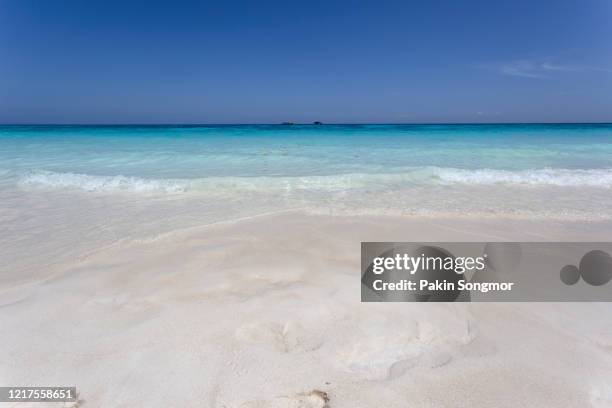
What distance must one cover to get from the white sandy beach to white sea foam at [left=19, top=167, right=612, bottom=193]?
388cm

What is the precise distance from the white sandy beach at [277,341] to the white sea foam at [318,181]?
3.88m

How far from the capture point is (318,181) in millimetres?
7648

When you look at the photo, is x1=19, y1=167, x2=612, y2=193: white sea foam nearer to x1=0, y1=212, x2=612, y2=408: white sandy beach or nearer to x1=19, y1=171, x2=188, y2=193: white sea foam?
x1=19, y1=171, x2=188, y2=193: white sea foam

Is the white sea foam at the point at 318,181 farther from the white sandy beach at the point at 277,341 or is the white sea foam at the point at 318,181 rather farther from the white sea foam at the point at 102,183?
the white sandy beach at the point at 277,341

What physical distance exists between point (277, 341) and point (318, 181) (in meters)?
5.84

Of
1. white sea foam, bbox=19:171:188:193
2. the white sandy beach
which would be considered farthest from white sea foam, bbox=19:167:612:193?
the white sandy beach

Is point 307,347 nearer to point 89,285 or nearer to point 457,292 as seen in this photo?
point 457,292

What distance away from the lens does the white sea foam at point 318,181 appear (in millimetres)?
6961

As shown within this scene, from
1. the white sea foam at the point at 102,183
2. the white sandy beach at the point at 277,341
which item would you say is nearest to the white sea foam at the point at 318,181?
the white sea foam at the point at 102,183

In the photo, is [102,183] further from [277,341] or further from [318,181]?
[277,341]

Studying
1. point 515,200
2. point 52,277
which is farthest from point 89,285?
point 515,200

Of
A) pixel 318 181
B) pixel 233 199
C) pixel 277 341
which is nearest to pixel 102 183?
pixel 233 199

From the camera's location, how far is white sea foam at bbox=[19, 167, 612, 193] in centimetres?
696

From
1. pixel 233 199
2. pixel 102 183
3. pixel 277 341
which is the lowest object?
pixel 277 341
